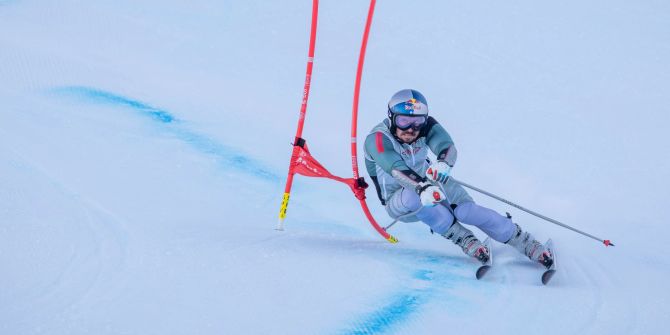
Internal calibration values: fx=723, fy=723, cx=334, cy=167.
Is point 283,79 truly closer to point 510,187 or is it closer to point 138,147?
point 138,147

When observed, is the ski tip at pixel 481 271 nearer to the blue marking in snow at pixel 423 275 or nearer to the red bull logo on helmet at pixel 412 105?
the blue marking in snow at pixel 423 275

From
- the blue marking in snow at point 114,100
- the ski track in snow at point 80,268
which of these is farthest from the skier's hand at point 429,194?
the blue marking in snow at point 114,100

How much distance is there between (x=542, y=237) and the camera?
17.8 ft

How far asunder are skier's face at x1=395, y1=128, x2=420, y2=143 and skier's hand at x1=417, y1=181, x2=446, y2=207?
1.54 feet

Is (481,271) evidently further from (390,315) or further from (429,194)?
(390,315)

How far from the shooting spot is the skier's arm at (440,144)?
4.65 metres

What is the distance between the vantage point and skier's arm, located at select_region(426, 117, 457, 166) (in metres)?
4.65

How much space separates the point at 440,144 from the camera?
186 inches

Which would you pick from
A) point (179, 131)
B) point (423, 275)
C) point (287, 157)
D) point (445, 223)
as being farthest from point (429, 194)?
point (179, 131)

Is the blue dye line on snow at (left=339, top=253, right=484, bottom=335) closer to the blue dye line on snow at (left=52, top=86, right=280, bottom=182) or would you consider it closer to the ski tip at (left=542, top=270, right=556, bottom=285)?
the ski tip at (left=542, top=270, right=556, bottom=285)

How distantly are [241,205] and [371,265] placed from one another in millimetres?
1284

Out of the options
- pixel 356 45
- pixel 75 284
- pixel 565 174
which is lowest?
pixel 75 284

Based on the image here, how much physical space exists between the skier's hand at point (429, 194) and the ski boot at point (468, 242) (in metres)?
0.37

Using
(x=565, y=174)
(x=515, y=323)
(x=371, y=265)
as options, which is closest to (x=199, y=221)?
(x=371, y=265)
